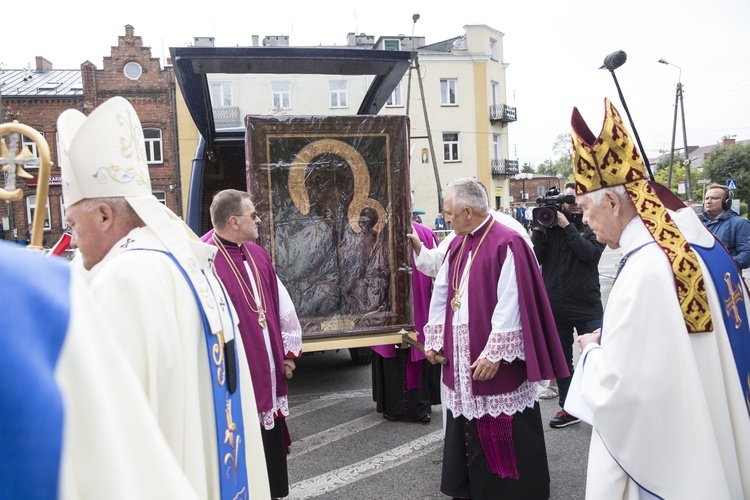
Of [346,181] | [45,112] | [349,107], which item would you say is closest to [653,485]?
→ [346,181]

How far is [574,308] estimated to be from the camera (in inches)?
191

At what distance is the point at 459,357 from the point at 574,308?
1.68 metres

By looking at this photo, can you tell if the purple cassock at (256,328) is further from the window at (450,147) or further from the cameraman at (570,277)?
the window at (450,147)

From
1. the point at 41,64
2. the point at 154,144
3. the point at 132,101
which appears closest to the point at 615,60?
the point at 154,144

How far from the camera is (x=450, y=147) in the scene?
32.6m

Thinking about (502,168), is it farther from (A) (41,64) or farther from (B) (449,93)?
(A) (41,64)

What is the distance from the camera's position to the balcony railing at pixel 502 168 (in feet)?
110

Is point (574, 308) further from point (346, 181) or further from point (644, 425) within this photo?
point (644, 425)

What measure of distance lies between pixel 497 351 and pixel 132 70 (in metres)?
27.7

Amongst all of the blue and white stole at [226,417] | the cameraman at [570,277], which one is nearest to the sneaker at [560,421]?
the cameraman at [570,277]

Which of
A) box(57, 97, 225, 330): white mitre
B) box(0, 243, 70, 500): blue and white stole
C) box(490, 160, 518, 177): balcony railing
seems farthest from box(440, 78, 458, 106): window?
box(0, 243, 70, 500): blue and white stole

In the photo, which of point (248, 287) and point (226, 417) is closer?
point (226, 417)

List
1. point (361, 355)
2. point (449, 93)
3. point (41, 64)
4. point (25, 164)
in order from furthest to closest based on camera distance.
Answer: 1. point (449, 93)
2. point (41, 64)
3. point (361, 355)
4. point (25, 164)

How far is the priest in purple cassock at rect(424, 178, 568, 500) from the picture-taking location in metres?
3.46
